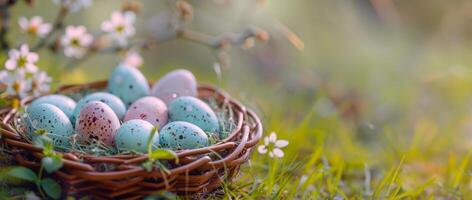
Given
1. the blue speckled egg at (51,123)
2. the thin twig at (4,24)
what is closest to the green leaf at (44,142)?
the blue speckled egg at (51,123)

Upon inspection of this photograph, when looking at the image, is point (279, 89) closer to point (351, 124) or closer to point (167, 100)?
point (351, 124)

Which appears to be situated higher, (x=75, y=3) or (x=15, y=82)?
(x=75, y=3)

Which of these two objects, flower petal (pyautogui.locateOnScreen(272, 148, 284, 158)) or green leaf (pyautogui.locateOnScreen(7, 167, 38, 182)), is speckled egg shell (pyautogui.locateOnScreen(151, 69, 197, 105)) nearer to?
flower petal (pyautogui.locateOnScreen(272, 148, 284, 158))

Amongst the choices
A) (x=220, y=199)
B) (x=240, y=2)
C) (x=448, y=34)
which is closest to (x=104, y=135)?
(x=220, y=199)

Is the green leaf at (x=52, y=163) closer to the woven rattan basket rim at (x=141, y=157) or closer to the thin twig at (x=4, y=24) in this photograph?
the woven rattan basket rim at (x=141, y=157)

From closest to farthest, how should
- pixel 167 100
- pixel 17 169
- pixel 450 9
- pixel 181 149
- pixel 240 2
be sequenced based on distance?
pixel 17 169
pixel 181 149
pixel 167 100
pixel 240 2
pixel 450 9

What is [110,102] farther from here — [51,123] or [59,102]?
[51,123]

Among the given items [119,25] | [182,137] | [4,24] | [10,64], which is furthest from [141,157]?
[4,24]
